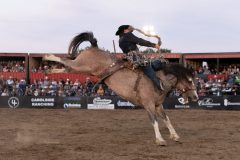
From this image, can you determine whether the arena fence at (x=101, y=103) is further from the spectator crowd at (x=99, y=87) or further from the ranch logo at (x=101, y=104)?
the spectator crowd at (x=99, y=87)

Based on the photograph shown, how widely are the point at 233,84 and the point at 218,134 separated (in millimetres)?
11663

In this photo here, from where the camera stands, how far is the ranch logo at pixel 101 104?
24531mm

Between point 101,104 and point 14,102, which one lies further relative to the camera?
point 14,102

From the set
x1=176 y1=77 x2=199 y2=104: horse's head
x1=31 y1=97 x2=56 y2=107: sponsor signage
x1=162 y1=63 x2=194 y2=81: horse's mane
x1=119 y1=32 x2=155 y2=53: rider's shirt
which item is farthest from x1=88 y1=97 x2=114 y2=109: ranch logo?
x1=119 y1=32 x2=155 y2=53: rider's shirt

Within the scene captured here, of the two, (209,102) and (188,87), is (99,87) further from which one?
(188,87)

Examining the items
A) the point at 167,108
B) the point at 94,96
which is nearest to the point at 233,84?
the point at 167,108

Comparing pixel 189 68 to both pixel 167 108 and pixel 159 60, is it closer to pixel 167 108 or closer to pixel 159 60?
pixel 159 60

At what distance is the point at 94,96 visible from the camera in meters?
24.8

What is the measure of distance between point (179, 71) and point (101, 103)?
1405 cm

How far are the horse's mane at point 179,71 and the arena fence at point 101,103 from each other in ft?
39.2

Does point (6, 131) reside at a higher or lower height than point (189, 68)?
lower

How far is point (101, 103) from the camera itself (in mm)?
24609

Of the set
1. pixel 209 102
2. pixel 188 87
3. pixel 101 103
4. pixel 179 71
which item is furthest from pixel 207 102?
pixel 179 71

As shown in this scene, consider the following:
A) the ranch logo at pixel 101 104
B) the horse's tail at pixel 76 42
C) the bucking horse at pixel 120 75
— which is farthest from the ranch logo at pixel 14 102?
the bucking horse at pixel 120 75
